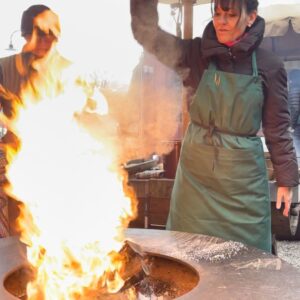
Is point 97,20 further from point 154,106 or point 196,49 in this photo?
point 154,106

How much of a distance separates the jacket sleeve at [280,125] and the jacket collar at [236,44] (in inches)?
7.8

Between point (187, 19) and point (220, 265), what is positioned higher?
point (187, 19)

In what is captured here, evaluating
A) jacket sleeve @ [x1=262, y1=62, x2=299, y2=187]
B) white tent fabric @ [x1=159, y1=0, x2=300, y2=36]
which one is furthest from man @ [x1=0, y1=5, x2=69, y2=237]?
white tent fabric @ [x1=159, y1=0, x2=300, y2=36]

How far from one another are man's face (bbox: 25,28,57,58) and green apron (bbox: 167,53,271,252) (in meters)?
1.05

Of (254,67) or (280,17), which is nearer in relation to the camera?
(254,67)

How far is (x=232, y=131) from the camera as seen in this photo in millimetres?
2510

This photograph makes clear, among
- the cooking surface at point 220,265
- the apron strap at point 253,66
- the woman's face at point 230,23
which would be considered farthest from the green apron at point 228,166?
the cooking surface at point 220,265

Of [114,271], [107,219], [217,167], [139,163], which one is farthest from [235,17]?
[139,163]

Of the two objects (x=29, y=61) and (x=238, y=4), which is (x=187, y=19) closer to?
(x=238, y=4)

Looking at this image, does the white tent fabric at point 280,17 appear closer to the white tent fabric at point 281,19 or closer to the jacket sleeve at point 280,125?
the white tent fabric at point 281,19

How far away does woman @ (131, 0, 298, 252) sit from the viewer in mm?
2480

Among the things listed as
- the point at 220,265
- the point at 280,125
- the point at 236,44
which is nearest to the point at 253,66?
the point at 236,44

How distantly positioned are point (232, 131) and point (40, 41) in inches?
55.6

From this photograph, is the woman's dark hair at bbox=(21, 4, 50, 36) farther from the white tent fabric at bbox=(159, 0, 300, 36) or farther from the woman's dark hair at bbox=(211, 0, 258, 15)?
the white tent fabric at bbox=(159, 0, 300, 36)
